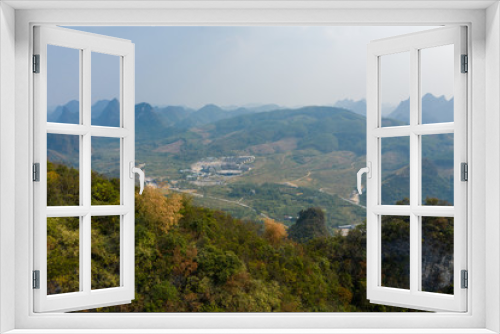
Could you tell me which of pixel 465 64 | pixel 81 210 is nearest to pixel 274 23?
pixel 465 64

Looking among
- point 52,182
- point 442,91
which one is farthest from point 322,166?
point 52,182

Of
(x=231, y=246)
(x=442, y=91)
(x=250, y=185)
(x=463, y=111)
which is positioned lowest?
(x=231, y=246)

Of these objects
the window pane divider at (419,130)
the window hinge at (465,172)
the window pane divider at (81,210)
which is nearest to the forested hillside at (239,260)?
the window pane divider at (81,210)

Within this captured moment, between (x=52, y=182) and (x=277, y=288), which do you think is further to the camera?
(x=277, y=288)

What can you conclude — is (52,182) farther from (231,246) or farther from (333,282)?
(333,282)

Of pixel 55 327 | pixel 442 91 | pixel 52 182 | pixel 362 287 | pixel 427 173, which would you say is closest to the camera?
pixel 55 327

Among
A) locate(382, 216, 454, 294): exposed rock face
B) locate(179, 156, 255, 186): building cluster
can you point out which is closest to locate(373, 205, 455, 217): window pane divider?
locate(382, 216, 454, 294): exposed rock face
